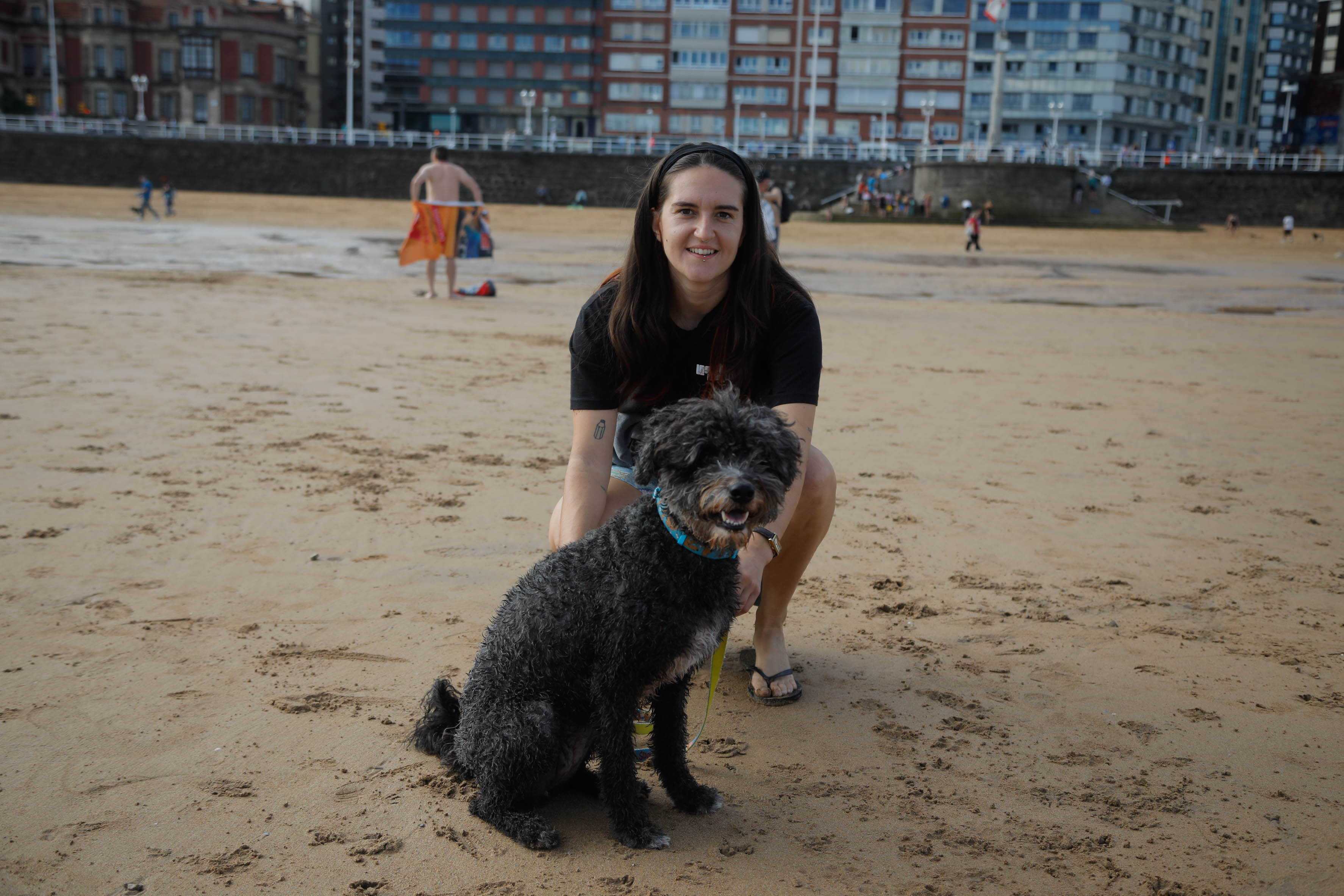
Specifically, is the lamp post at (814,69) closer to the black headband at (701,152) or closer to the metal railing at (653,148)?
the metal railing at (653,148)

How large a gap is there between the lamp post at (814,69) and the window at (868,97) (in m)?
2.17

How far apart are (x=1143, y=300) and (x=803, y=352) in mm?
17751

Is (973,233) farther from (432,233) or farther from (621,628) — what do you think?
(621,628)

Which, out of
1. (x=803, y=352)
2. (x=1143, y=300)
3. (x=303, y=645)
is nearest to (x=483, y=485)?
(x=303, y=645)

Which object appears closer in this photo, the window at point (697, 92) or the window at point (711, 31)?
the window at point (697, 92)

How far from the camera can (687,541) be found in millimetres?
2725

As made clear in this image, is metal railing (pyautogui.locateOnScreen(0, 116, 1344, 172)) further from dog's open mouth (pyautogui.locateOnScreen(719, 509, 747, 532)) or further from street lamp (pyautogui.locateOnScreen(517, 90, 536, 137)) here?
dog's open mouth (pyautogui.locateOnScreen(719, 509, 747, 532))

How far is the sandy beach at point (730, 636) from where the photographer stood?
2.89m

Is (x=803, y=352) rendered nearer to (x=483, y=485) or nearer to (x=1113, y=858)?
(x=1113, y=858)

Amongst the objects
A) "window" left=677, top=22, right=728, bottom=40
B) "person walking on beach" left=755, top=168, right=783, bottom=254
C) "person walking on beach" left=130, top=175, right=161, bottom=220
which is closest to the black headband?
"person walking on beach" left=755, top=168, right=783, bottom=254

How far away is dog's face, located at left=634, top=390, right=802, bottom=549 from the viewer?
8.32 feet

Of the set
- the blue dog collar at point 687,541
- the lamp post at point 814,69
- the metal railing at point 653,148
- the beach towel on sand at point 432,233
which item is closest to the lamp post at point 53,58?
the metal railing at point 653,148

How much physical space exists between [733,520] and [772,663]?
1492 millimetres

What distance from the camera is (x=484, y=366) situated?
9836mm
